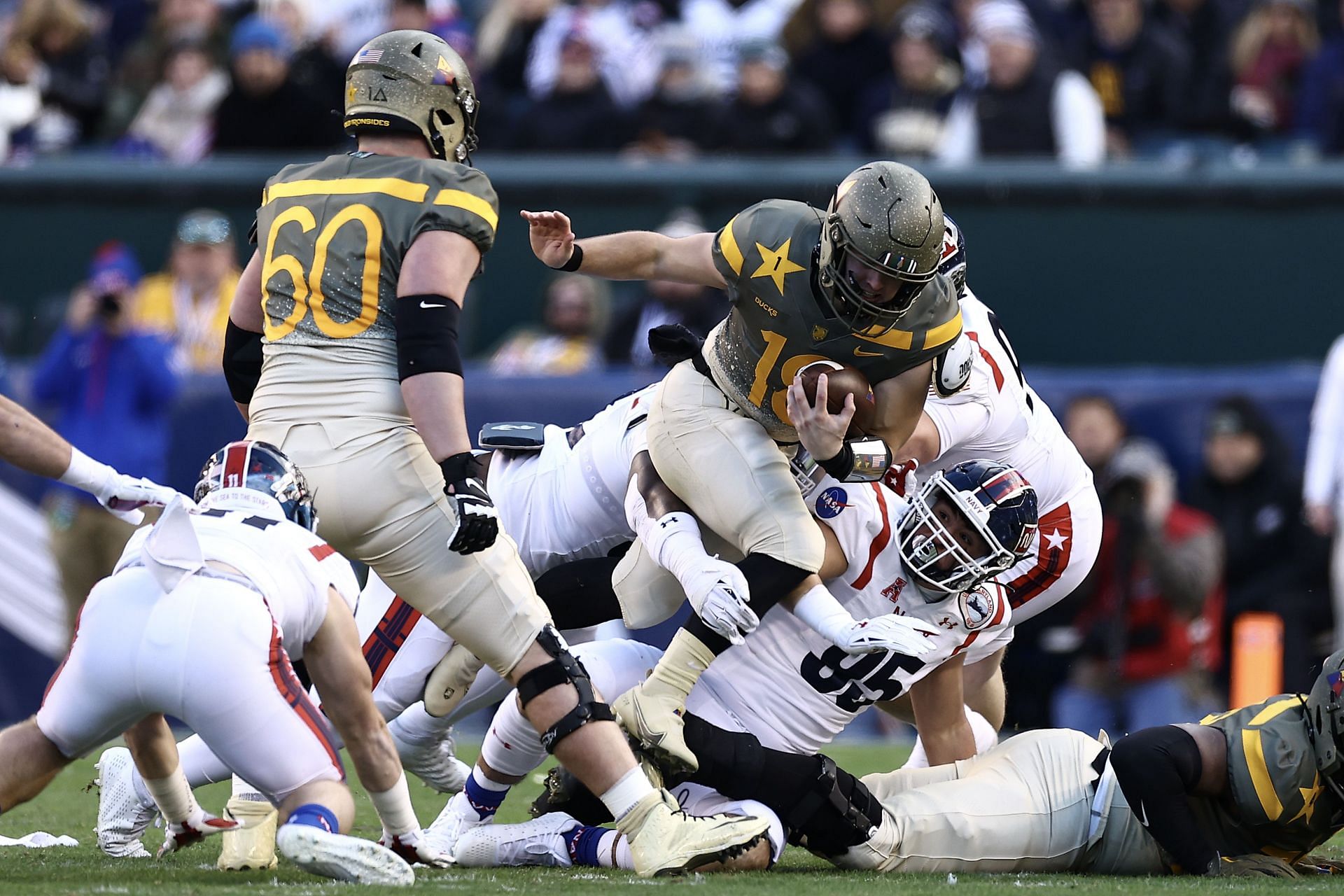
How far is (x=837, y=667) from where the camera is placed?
4621 millimetres

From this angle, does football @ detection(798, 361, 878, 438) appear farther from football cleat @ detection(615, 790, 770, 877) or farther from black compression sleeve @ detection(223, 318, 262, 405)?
black compression sleeve @ detection(223, 318, 262, 405)

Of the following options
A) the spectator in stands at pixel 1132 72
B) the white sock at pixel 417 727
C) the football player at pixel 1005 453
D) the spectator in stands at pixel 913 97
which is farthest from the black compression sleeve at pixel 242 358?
the spectator in stands at pixel 1132 72

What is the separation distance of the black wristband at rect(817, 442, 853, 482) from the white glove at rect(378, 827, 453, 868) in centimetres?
129

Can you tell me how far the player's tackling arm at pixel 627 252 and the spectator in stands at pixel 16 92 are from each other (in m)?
6.66

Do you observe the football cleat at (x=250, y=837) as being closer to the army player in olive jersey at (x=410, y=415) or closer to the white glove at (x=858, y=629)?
the army player in olive jersey at (x=410, y=415)

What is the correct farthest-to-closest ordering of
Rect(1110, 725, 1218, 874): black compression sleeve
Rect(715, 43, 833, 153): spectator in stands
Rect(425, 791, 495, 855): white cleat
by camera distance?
Rect(715, 43, 833, 153): spectator in stands < Rect(425, 791, 495, 855): white cleat < Rect(1110, 725, 1218, 874): black compression sleeve

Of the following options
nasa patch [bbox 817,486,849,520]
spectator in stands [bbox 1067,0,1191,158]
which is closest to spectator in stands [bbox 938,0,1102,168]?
spectator in stands [bbox 1067,0,1191,158]

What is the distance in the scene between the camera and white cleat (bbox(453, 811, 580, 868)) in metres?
4.70

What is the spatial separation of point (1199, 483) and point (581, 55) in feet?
12.9


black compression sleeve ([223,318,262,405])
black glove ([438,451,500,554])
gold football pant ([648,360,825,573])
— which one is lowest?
gold football pant ([648,360,825,573])

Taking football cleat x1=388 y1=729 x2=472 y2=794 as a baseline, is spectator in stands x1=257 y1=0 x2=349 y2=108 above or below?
above

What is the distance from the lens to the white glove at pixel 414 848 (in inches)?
174

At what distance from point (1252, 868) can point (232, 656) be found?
2414mm

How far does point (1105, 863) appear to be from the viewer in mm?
4676
